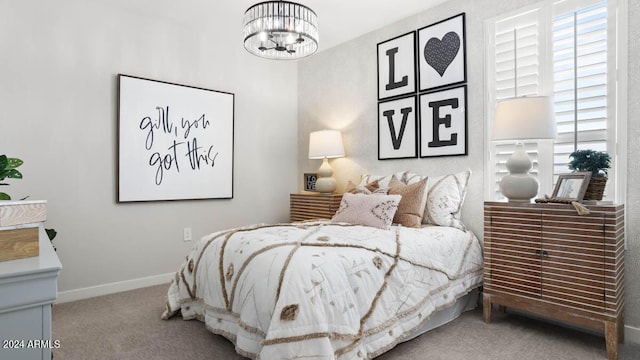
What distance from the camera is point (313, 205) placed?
12.5ft

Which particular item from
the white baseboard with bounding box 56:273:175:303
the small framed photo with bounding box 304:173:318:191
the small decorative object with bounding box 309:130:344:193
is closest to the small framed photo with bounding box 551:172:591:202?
the small decorative object with bounding box 309:130:344:193

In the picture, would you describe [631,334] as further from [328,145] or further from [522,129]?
[328,145]

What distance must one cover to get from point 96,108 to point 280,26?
6.18ft

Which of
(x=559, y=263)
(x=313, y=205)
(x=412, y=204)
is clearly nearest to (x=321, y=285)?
(x=412, y=204)

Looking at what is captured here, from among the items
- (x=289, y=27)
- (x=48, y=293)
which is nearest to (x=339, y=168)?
(x=289, y=27)

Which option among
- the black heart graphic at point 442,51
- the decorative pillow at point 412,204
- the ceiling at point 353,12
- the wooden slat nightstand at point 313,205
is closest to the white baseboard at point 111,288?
the wooden slat nightstand at point 313,205

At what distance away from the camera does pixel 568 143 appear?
8.18ft

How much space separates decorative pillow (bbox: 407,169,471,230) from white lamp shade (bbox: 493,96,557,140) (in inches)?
23.4

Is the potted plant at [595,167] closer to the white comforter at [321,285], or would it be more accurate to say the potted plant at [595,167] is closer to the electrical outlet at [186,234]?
the white comforter at [321,285]

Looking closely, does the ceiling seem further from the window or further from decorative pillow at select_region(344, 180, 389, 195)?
decorative pillow at select_region(344, 180, 389, 195)

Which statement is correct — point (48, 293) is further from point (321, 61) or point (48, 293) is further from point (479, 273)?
point (321, 61)

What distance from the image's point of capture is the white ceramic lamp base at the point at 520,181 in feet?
7.88

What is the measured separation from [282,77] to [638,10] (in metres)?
3.21

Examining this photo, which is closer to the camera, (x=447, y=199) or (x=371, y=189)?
(x=447, y=199)
